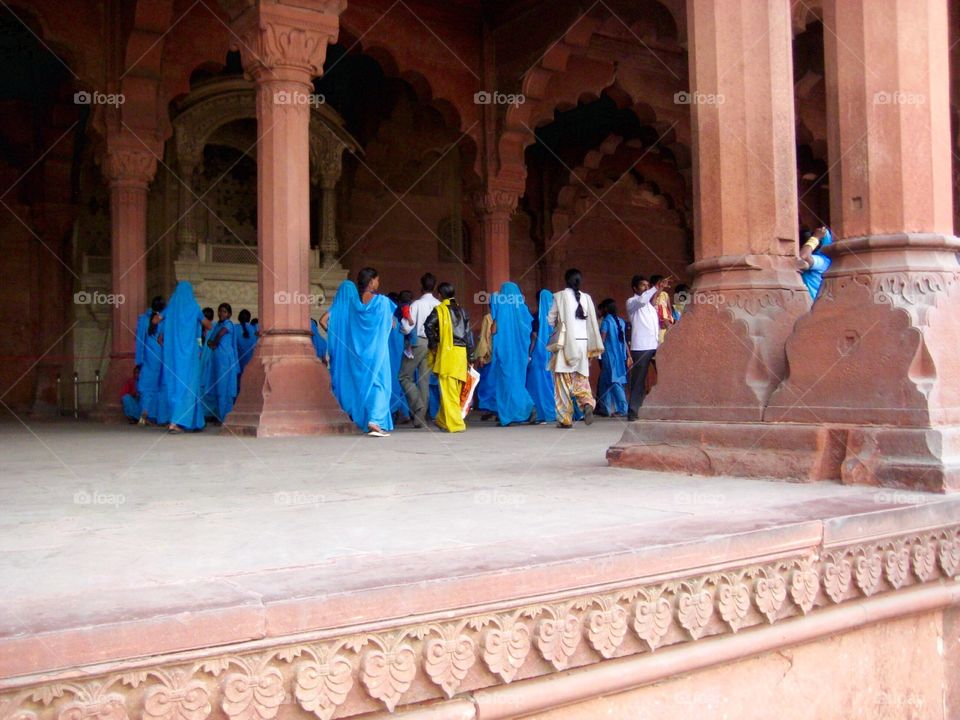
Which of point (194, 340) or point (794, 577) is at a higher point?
point (194, 340)

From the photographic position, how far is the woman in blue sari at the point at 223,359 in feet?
34.5

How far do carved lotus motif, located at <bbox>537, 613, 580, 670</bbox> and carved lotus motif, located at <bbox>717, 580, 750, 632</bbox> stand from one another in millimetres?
440

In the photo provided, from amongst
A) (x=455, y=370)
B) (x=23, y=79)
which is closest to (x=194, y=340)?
(x=455, y=370)

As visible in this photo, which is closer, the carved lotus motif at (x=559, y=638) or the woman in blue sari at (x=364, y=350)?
the carved lotus motif at (x=559, y=638)

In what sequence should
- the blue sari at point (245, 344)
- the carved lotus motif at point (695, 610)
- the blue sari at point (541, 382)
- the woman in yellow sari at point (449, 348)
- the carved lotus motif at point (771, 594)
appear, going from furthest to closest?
1. the blue sari at point (245, 344)
2. the blue sari at point (541, 382)
3. the woman in yellow sari at point (449, 348)
4. the carved lotus motif at point (771, 594)
5. the carved lotus motif at point (695, 610)

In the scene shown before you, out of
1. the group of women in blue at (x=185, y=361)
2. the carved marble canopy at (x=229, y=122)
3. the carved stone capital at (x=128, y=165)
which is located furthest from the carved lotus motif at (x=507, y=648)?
the carved marble canopy at (x=229, y=122)

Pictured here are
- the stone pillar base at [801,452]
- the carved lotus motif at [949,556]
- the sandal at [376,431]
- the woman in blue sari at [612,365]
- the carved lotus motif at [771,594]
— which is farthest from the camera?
the woman in blue sari at [612,365]

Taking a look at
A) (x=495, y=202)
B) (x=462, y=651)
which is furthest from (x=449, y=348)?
(x=462, y=651)

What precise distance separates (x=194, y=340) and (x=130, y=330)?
1905 millimetres

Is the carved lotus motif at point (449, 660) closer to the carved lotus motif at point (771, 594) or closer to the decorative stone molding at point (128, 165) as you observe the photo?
the carved lotus motif at point (771, 594)

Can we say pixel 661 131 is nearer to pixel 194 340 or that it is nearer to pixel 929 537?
pixel 194 340

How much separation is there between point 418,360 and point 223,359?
8.99 feet

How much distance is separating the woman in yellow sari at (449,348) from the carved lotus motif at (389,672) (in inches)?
267

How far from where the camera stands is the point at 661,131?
550 inches
